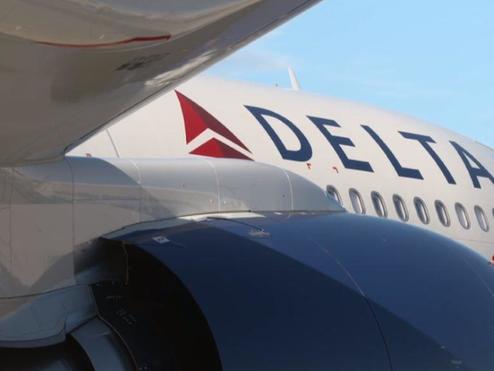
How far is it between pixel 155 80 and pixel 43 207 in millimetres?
1451

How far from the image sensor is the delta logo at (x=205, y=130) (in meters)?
8.70

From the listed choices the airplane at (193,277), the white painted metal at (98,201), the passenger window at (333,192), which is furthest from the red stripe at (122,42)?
the passenger window at (333,192)

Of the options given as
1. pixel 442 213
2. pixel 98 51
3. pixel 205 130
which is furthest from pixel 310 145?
pixel 98 51

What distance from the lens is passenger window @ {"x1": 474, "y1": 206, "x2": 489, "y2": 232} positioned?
492 inches

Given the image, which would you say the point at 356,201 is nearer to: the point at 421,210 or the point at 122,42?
the point at 421,210

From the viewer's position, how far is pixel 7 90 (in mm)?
3326

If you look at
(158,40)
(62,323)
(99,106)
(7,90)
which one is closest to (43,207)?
(62,323)

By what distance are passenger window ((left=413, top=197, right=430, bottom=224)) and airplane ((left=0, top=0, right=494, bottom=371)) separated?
18.3 feet

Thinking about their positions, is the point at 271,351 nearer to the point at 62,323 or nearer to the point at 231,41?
the point at 62,323

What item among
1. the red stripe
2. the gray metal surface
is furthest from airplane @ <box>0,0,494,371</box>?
the red stripe

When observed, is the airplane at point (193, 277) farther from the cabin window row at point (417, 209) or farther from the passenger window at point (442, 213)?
the passenger window at point (442, 213)

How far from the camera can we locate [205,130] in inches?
347

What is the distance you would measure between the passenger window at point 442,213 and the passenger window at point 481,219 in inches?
28.8

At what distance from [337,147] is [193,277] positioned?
5.94 meters
